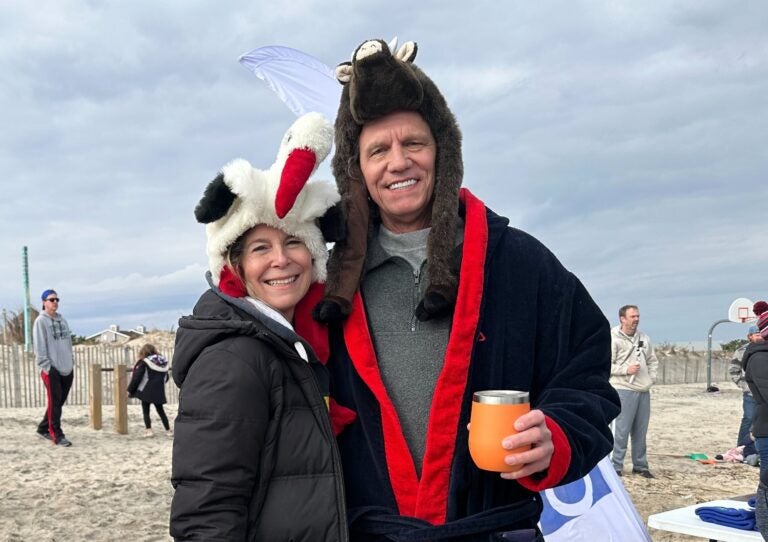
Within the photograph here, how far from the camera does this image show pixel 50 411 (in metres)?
8.64

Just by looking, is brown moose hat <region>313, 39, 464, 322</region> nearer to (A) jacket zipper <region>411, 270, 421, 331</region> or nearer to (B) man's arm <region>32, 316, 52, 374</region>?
(A) jacket zipper <region>411, 270, 421, 331</region>

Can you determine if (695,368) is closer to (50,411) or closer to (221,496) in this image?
(50,411)

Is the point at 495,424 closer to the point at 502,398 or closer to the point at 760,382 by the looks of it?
the point at 502,398

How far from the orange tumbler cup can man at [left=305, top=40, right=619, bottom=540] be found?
0.31 ft

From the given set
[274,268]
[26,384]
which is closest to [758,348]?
[274,268]

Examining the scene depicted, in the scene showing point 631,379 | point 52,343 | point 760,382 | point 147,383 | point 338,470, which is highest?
point 338,470

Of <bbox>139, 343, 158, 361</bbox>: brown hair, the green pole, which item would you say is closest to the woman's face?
<bbox>139, 343, 158, 361</bbox>: brown hair

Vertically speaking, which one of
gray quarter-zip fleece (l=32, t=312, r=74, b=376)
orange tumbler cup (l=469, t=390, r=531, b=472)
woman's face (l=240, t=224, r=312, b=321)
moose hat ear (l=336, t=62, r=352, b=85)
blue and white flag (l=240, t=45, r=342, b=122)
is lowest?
gray quarter-zip fleece (l=32, t=312, r=74, b=376)

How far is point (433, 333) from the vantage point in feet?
5.70

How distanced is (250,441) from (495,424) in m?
0.53

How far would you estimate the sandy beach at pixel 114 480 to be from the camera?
5719mm

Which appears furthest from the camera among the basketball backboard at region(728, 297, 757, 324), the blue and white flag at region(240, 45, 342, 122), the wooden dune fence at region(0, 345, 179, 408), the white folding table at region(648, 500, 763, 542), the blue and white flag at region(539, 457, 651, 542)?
the basketball backboard at region(728, 297, 757, 324)

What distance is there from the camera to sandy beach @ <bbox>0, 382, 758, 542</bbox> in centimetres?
572

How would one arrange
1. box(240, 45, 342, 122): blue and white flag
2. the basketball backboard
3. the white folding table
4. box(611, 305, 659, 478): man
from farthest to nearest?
1. the basketball backboard
2. box(611, 305, 659, 478): man
3. box(240, 45, 342, 122): blue and white flag
4. the white folding table
